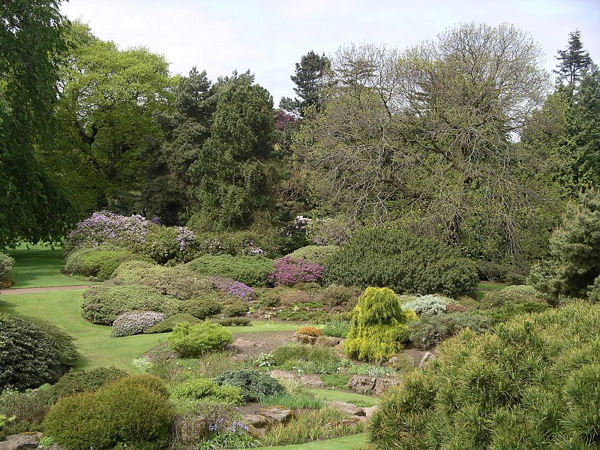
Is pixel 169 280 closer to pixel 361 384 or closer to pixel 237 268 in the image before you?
pixel 237 268

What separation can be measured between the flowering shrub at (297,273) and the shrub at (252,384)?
11082mm

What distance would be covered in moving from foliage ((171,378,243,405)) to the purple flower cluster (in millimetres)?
9678

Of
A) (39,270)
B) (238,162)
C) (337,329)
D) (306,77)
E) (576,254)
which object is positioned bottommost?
(337,329)

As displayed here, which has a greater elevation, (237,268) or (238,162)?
(238,162)

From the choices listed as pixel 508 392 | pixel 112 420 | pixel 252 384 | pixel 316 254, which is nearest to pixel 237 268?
pixel 316 254

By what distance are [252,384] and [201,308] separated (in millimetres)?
7132

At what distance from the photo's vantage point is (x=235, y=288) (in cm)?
1825

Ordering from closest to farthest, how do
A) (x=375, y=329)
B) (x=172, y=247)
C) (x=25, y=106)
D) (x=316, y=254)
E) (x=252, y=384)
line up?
(x=252, y=384), (x=375, y=329), (x=25, y=106), (x=316, y=254), (x=172, y=247)

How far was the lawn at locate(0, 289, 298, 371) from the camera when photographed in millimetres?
11430

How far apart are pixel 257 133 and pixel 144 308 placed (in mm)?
12794

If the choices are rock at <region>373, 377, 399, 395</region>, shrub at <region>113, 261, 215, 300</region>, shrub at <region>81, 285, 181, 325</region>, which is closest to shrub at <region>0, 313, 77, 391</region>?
shrub at <region>81, 285, 181, 325</region>

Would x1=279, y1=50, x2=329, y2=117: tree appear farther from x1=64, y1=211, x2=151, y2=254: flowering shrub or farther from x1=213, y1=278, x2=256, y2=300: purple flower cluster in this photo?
x1=213, y1=278, x2=256, y2=300: purple flower cluster

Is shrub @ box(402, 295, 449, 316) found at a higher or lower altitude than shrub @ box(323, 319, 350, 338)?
higher

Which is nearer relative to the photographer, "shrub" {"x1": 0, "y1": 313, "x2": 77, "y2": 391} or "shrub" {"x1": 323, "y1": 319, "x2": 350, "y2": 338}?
"shrub" {"x1": 0, "y1": 313, "x2": 77, "y2": 391}
